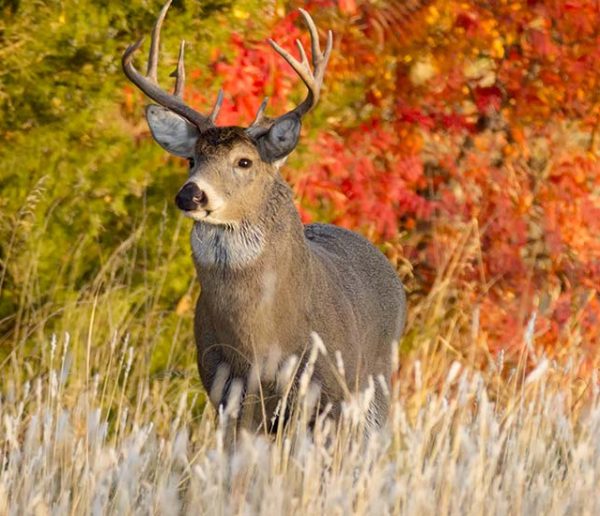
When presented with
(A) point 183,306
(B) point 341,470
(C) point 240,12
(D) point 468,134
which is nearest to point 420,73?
(D) point 468,134

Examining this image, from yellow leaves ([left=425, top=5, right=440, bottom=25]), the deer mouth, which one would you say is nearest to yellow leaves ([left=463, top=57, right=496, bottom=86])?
yellow leaves ([left=425, top=5, right=440, bottom=25])

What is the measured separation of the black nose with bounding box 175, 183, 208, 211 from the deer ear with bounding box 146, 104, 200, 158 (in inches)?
26.5

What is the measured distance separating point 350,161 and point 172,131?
6.25ft

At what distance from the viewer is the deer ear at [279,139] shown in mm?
6660

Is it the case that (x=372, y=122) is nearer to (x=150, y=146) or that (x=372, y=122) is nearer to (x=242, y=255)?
(x=150, y=146)

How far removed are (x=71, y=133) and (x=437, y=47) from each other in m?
2.04

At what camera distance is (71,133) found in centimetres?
798

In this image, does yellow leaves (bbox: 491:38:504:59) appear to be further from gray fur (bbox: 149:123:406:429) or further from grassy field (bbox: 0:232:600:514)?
grassy field (bbox: 0:232:600:514)

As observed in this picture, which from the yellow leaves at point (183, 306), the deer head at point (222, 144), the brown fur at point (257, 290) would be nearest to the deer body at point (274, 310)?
the brown fur at point (257, 290)

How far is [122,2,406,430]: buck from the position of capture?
250 inches

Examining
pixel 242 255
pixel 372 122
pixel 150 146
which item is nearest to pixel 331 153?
pixel 372 122

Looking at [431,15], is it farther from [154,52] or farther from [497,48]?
[154,52]

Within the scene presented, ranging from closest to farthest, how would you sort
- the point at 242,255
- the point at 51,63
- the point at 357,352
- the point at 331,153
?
1. the point at 242,255
2. the point at 357,352
3. the point at 51,63
4. the point at 331,153

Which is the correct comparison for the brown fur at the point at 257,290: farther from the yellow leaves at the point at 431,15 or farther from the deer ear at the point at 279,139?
the yellow leaves at the point at 431,15
